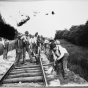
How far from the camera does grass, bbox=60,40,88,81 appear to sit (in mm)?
2990

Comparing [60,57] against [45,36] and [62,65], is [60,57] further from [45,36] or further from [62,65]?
[45,36]

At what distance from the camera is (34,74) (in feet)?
9.39

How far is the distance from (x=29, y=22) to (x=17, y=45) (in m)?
0.61

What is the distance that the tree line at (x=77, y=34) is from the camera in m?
3.10

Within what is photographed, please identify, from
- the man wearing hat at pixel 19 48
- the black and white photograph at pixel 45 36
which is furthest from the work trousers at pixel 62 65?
the man wearing hat at pixel 19 48

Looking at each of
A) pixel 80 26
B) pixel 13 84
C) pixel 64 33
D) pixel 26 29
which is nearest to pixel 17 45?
pixel 26 29

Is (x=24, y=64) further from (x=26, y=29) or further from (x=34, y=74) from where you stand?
(x=26, y=29)

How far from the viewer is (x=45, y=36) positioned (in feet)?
10.4

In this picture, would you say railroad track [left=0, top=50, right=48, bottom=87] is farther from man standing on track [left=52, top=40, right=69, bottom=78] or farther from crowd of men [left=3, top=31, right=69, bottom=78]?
man standing on track [left=52, top=40, right=69, bottom=78]

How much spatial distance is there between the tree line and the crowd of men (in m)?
0.24

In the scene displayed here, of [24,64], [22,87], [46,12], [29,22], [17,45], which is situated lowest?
[22,87]

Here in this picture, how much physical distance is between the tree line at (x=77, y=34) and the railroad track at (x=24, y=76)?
857 millimetres

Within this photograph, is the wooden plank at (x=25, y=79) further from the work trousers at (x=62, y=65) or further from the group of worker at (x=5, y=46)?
the group of worker at (x=5, y=46)

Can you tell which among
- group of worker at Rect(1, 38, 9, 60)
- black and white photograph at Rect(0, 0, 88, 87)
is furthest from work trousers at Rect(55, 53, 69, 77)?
group of worker at Rect(1, 38, 9, 60)
